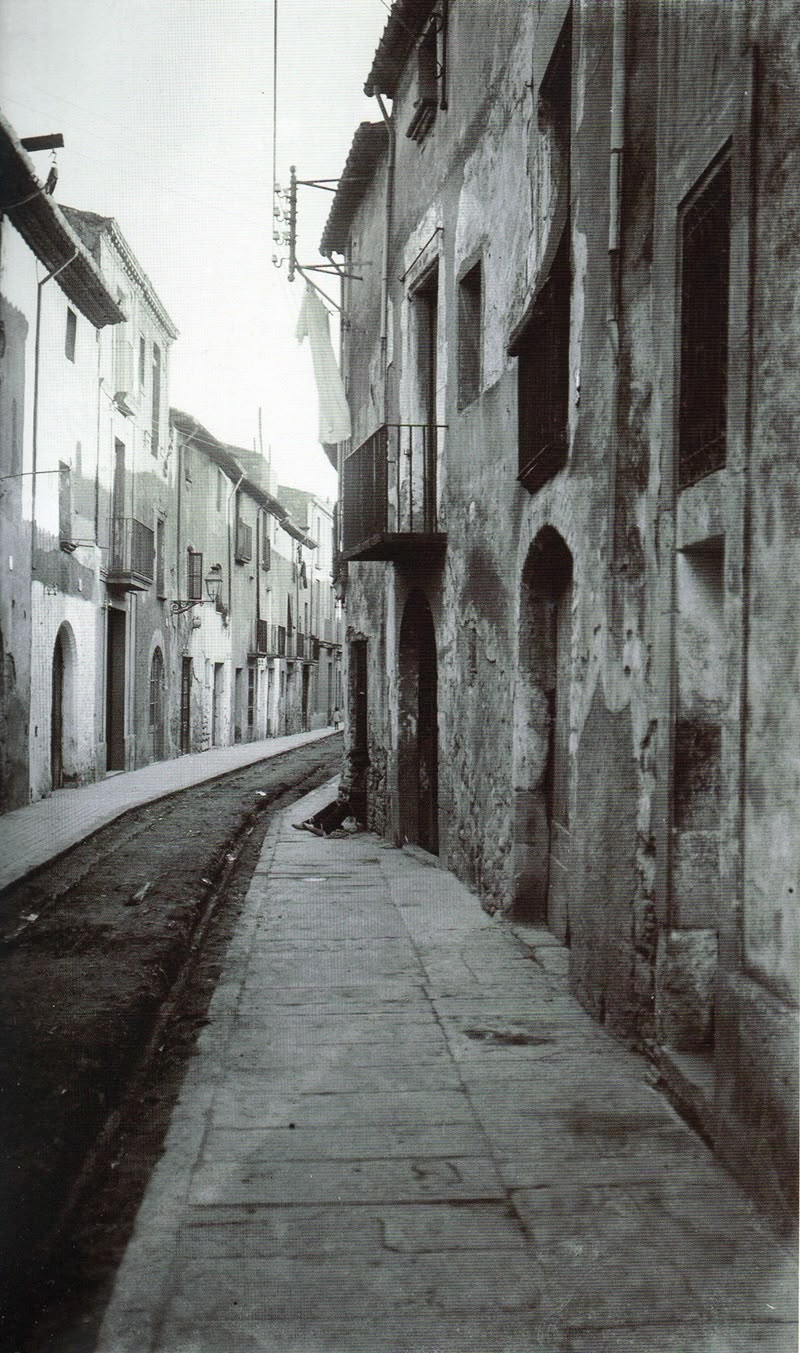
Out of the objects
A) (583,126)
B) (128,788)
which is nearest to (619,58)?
(583,126)

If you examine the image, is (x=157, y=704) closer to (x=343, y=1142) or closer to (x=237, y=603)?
(x=237, y=603)

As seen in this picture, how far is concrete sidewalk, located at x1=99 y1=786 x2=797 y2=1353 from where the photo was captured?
298 cm

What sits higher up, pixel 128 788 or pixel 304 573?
pixel 304 573

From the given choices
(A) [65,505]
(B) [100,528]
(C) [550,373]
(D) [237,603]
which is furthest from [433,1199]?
(D) [237,603]

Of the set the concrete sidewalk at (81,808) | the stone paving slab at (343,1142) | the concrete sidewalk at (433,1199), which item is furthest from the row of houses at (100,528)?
the stone paving slab at (343,1142)

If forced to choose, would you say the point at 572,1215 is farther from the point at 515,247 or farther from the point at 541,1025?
the point at 515,247

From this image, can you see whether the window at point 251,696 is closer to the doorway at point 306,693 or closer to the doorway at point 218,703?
the doorway at point 218,703

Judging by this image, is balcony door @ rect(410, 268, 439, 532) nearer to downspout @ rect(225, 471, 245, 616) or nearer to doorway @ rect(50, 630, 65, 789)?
doorway @ rect(50, 630, 65, 789)

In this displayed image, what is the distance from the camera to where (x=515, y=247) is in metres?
8.02

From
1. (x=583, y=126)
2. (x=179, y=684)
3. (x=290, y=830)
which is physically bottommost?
(x=290, y=830)

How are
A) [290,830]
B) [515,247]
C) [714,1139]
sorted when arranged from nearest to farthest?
[714,1139], [515,247], [290,830]

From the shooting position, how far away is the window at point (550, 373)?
6.53 metres

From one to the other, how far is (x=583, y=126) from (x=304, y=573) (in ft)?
129

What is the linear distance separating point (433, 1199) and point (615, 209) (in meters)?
4.44
